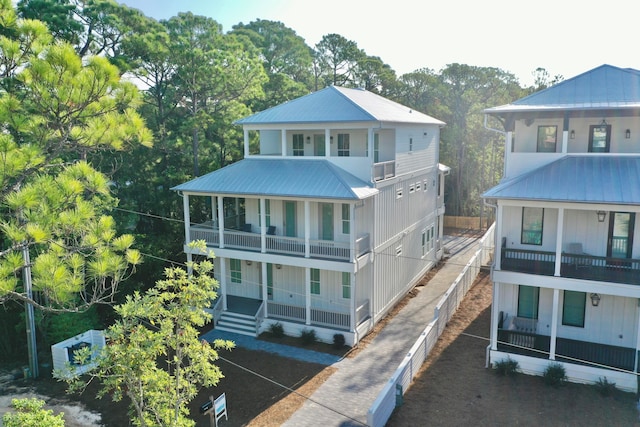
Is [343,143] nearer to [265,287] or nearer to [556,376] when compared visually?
[265,287]

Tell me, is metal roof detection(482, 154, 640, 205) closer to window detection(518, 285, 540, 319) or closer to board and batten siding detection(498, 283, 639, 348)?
board and batten siding detection(498, 283, 639, 348)

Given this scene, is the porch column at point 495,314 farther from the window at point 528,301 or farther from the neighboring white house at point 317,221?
the neighboring white house at point 317,221

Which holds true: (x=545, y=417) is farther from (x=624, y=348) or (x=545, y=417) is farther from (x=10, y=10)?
(x=10, y=10)

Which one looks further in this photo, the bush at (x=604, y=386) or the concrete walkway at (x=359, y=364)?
the bush at (x=604, y=386)

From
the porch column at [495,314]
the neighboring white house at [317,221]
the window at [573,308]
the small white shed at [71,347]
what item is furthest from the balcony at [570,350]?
the small white shed at [71,347]

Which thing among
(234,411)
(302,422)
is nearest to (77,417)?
(234,411)

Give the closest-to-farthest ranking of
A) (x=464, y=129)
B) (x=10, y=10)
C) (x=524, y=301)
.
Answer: (x=10, y=10), (x=524, y=301), (x=464, y=129)
